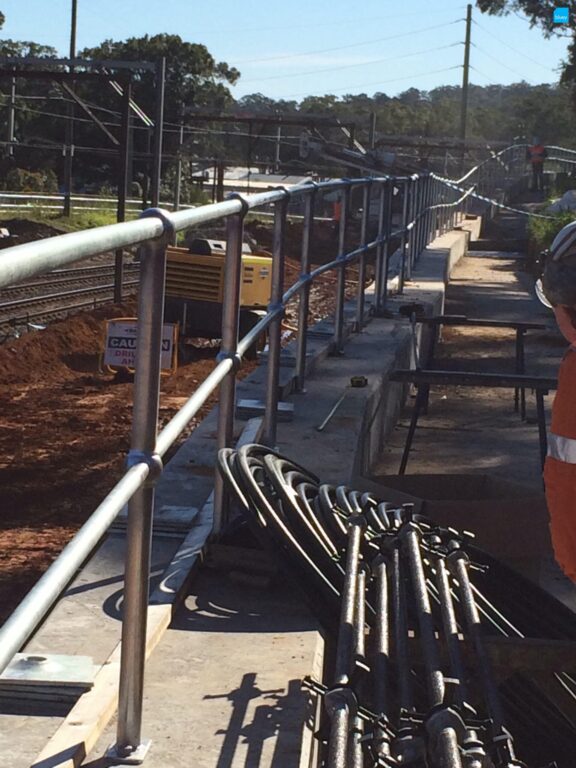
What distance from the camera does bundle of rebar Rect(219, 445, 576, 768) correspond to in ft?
9.21

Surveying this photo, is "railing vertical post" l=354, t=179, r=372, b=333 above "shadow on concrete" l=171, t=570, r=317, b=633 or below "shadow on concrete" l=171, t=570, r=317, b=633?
above

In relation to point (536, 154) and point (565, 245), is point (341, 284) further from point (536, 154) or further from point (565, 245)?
point (536, 154)

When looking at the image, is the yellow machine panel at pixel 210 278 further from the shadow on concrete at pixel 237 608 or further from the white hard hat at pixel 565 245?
the white hard hat at pixel 565 245

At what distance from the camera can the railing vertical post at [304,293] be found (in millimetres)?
7184

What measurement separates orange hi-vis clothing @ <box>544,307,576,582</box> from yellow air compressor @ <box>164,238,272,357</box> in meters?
14.0

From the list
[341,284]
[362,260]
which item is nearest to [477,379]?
[341,284]

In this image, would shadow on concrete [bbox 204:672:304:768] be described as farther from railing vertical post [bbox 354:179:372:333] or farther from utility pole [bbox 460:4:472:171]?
utility pole [bbox 460:4:472:171]

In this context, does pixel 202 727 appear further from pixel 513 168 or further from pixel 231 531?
pixel 513 168

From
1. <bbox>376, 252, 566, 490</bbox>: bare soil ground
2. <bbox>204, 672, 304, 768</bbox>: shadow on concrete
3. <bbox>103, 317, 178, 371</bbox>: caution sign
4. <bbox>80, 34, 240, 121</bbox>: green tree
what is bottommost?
<bbox>376, 252, 566, 490</bbox>: bare soil ground

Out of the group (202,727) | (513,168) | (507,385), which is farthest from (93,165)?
(202,727)

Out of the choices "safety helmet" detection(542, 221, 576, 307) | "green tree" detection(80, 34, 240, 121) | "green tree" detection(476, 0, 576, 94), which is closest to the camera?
"safety helmet" detection(542, 221, 576, 307)

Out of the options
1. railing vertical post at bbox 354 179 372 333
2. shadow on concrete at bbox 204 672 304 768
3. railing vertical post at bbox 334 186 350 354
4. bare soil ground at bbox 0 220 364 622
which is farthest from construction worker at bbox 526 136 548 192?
shadow on concrete at bbox 204 672 304 768

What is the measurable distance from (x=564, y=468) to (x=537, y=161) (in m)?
46.8

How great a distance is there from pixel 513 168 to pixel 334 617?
50.7 metres
